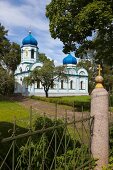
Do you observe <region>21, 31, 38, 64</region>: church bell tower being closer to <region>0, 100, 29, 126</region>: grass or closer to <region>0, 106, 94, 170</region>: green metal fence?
<region>0, 100, 29, 126</region>: grass

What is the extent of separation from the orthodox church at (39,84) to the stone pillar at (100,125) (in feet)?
135

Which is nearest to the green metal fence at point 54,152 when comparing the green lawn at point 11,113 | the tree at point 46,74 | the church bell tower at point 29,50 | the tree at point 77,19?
the green lawn at point 11,113

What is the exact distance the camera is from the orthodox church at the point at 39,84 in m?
47.4

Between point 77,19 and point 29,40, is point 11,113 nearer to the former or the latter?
point 77,19

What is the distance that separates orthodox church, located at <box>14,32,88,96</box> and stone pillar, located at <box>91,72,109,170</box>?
135 ft

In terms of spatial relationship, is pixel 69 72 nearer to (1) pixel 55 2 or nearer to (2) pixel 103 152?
(1) pixel 55 2

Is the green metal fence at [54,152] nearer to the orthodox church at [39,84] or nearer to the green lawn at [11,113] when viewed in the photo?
the green lawn at [11,113]

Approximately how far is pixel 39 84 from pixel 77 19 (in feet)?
94.4

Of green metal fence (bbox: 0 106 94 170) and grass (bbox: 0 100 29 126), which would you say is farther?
grass (bbox: 0 100 29 126)

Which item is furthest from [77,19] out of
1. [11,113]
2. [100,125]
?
[100,125]

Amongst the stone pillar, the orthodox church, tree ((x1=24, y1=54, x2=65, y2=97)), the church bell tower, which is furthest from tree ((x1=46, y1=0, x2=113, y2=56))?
the church bell tower

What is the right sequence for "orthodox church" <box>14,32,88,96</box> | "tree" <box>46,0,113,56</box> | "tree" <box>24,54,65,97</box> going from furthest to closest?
"orthodox church" <box>14,32,88,96</box> → "tree" <box>24,54,65,97</box> → "tree" <box>46,0,113,56</box>

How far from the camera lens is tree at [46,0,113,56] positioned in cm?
1755

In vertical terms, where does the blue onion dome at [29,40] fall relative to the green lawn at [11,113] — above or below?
above
